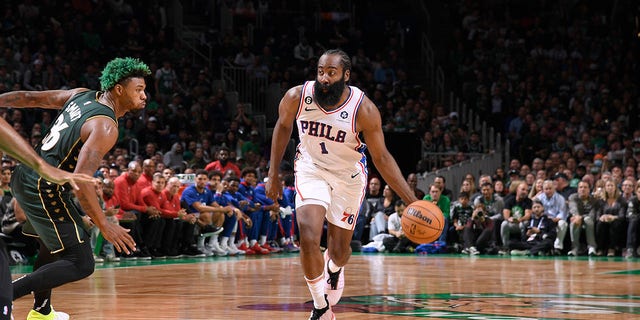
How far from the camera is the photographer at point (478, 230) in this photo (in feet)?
59.7

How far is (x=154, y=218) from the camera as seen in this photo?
49.8ft

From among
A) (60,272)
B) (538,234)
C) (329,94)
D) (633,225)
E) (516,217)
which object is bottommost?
(538,234)

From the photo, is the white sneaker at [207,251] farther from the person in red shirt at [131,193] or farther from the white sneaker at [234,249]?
the person in red shirt at [131,193]

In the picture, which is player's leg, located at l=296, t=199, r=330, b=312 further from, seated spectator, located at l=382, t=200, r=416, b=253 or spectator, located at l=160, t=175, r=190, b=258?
seated spectator, located at l=382, t=200, r=416, b=253

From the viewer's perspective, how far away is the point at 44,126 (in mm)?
17422

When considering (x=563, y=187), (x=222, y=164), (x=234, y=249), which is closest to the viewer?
(x=234, y=249)

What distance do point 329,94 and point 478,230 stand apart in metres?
11.6

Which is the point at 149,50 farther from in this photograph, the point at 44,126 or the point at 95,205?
the point at 95,205

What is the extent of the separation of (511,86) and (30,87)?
11748 millimetres

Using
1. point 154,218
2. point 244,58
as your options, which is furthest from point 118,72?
point 244,58

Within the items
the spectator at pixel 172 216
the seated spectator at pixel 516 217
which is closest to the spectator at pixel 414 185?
the seated spectator at pixel 516 217

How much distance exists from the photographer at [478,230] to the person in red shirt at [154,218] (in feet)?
18.9

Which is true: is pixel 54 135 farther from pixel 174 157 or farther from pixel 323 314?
pixel 174 157

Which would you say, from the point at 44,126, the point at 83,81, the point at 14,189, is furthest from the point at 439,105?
the point at 14,189
